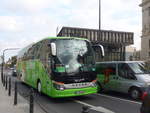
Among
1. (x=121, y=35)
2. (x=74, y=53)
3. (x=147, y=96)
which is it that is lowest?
(x=147, y=96)

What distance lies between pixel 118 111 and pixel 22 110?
3589 millimetres

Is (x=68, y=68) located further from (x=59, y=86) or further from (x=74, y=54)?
(x=59, y=86)

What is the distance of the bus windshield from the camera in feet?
33.8

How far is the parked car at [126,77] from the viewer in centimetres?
1090

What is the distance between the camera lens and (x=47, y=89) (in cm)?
1080

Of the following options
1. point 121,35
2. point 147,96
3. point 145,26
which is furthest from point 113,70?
point 145,26

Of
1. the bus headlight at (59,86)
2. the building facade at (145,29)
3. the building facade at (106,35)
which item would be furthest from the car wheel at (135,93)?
the building facade at (145,29)

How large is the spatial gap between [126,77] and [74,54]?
3.16 metres

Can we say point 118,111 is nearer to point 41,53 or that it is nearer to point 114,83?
point 114,83

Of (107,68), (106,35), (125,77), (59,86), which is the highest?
(106,35)

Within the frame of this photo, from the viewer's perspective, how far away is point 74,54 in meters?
10.6

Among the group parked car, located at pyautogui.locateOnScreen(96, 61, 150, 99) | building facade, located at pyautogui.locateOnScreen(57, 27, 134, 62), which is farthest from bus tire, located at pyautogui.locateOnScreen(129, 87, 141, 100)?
building facade, located at pyautogui.locateOnScreen(57, 27, 134, 62)

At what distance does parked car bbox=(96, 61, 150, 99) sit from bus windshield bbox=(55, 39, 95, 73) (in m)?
2.07

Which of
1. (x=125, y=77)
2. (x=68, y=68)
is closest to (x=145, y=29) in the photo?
(x=125, y=77)
